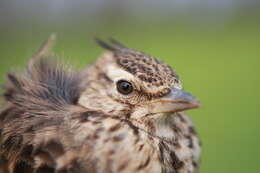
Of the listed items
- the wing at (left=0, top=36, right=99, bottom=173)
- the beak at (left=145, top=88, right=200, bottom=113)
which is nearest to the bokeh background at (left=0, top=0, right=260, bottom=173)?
the wing at (left=0, top=36, right=99, bottom=173)

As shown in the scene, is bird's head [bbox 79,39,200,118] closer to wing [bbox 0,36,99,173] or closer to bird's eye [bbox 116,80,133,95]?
bird's eye [bbox 116,80,133,95]

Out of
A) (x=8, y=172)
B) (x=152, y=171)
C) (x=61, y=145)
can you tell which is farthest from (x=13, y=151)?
(x=152, y=171)

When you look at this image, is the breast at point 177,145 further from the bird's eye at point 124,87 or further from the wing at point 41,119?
the wing at point 41,119

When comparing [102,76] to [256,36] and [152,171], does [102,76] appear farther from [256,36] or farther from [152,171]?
[256,36]

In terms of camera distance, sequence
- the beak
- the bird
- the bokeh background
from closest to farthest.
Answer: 1. the bird
2. the beak
3. the bokeh background

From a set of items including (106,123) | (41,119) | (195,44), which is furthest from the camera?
(195,44)

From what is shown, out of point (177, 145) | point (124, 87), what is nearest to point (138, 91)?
point (124, 87)

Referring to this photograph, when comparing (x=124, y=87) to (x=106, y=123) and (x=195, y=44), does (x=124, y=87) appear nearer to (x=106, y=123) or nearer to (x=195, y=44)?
(x=106, y=123)

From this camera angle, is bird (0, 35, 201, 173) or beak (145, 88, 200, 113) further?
beak (145, 88, 200, 113)
